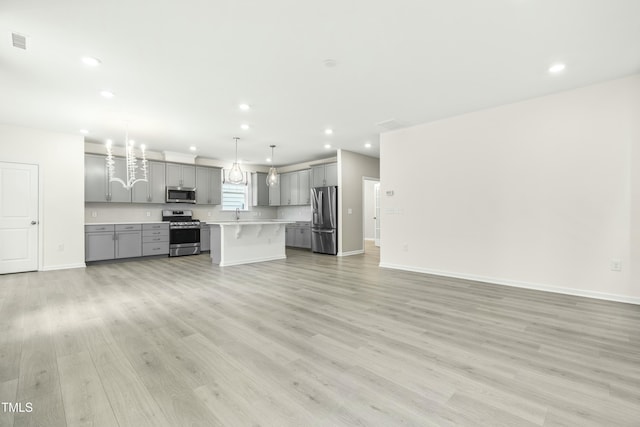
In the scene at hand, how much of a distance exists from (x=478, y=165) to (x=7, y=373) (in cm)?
570

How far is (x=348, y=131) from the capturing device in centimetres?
570

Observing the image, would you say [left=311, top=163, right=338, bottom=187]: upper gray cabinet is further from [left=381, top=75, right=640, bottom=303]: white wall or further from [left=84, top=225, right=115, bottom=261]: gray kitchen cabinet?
[left=84, top=225, right=115, bottom=261]: gray kitchen cabinet

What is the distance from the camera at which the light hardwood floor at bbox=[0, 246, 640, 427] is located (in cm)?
156

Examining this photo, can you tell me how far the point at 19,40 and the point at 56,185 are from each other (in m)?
3.97

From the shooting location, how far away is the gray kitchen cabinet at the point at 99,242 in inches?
238

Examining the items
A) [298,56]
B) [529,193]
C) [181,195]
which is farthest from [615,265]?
[181,195]

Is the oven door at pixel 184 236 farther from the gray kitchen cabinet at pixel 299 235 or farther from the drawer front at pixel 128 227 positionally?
the gray kitchen cabinet at pixel 299 235

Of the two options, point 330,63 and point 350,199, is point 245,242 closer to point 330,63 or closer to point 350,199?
point 350,199

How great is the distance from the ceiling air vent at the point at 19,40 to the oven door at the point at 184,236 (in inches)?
198

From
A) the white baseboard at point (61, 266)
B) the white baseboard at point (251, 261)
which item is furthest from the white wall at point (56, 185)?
the white baseboard at point (251, 261)

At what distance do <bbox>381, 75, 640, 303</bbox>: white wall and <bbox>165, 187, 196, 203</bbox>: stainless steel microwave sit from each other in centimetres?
552

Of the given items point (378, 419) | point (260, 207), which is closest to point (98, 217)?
point (260, 207)

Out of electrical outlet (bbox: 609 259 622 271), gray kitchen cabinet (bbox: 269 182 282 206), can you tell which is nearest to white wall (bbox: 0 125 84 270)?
gray kitchen cabinet (bbox: 269 182 282 206)

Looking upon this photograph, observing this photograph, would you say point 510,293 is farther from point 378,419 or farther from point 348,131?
point 348,131
